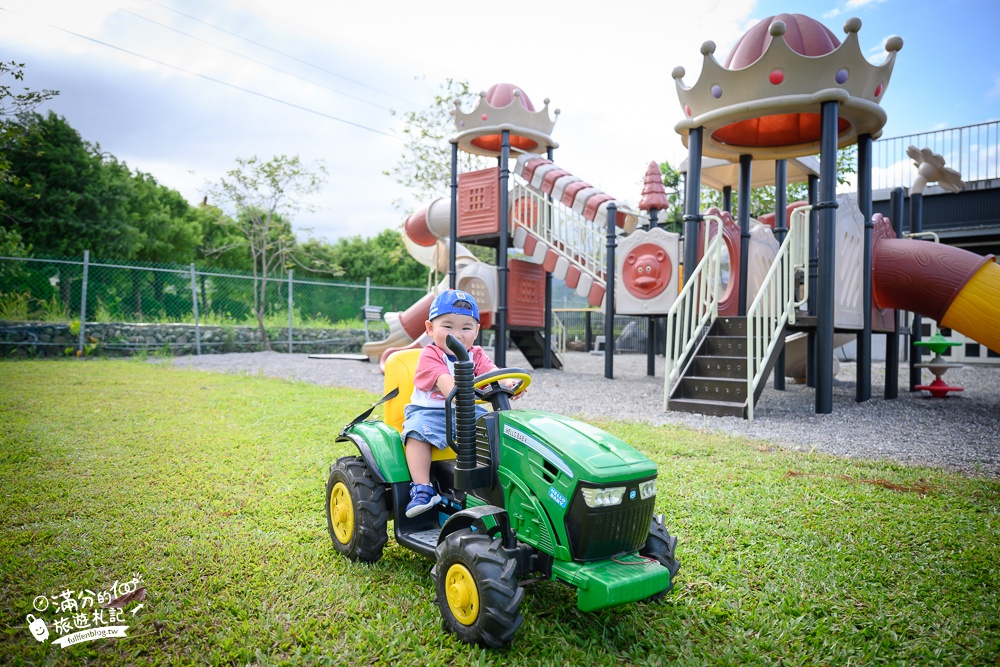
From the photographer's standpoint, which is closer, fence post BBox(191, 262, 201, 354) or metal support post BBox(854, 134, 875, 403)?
metal support post BBox(854, 134, 875, 403)

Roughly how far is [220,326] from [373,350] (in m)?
5.34

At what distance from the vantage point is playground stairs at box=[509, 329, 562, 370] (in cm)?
1366

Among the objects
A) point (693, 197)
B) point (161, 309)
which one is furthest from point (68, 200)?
point (693, 197)

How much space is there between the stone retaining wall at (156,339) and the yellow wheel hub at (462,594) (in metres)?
14.6

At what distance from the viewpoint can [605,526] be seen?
213 centimetres

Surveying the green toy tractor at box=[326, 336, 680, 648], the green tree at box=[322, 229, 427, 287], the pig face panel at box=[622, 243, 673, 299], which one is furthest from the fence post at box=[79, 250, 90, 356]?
the green tree at box=[322, 229, 427, 287]

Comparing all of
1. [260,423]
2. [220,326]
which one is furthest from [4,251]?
[260,423]

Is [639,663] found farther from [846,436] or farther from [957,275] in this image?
[957,275]

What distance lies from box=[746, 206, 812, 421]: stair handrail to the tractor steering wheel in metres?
5.08

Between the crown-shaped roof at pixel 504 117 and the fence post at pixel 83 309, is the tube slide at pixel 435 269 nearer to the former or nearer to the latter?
the crown-shaped roof at pixel 504 117

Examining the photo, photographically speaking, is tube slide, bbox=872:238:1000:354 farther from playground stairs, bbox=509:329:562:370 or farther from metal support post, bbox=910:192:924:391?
playground stairs, bbox=509:329:562:370

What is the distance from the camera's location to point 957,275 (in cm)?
786

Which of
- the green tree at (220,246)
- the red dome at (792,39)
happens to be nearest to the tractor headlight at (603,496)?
the red dome at (792,39)

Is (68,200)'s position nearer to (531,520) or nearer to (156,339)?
(156,339)
